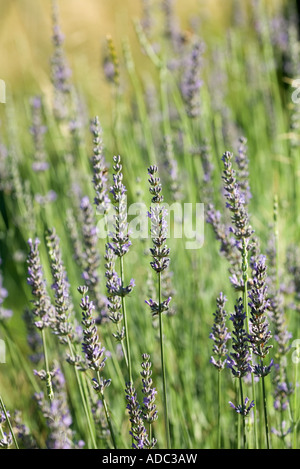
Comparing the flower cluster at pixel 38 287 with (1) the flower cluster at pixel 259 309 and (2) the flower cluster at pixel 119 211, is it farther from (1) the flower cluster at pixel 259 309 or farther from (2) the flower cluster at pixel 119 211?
(1) the flower cluster at pixel 259 309

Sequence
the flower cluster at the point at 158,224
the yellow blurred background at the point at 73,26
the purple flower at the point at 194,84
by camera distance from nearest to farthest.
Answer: the flower cluster at the point at 158,224 < the purple flower at the point at 194,84 < the yellow blurred background at the point at 73,26

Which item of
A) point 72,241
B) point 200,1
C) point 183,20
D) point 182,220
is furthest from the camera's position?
point 183,20

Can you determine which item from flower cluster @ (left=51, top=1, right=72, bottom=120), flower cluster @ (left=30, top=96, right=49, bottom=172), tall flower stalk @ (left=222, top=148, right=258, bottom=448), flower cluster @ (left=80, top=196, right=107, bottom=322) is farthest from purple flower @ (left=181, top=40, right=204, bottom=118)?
tall flower stalk @ (left=222, top=148, right=258, bottom=448)

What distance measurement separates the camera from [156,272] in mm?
1192

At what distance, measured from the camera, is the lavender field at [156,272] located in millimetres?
1180

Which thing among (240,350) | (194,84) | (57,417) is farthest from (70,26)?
(240,350)

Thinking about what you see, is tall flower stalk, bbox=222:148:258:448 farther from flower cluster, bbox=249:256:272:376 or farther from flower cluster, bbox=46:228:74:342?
flower cluster, bbox=46:228:74:342

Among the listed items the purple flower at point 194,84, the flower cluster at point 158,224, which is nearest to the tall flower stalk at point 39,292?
the flower cluster at point 158,224

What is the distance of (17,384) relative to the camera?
2072 mm

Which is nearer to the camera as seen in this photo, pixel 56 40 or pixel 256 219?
pixel 56 40

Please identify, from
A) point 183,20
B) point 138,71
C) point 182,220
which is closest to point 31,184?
point 182,220

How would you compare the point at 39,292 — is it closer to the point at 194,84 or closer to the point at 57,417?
the point at 57,417

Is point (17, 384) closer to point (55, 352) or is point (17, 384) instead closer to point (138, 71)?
point (55, 352)
